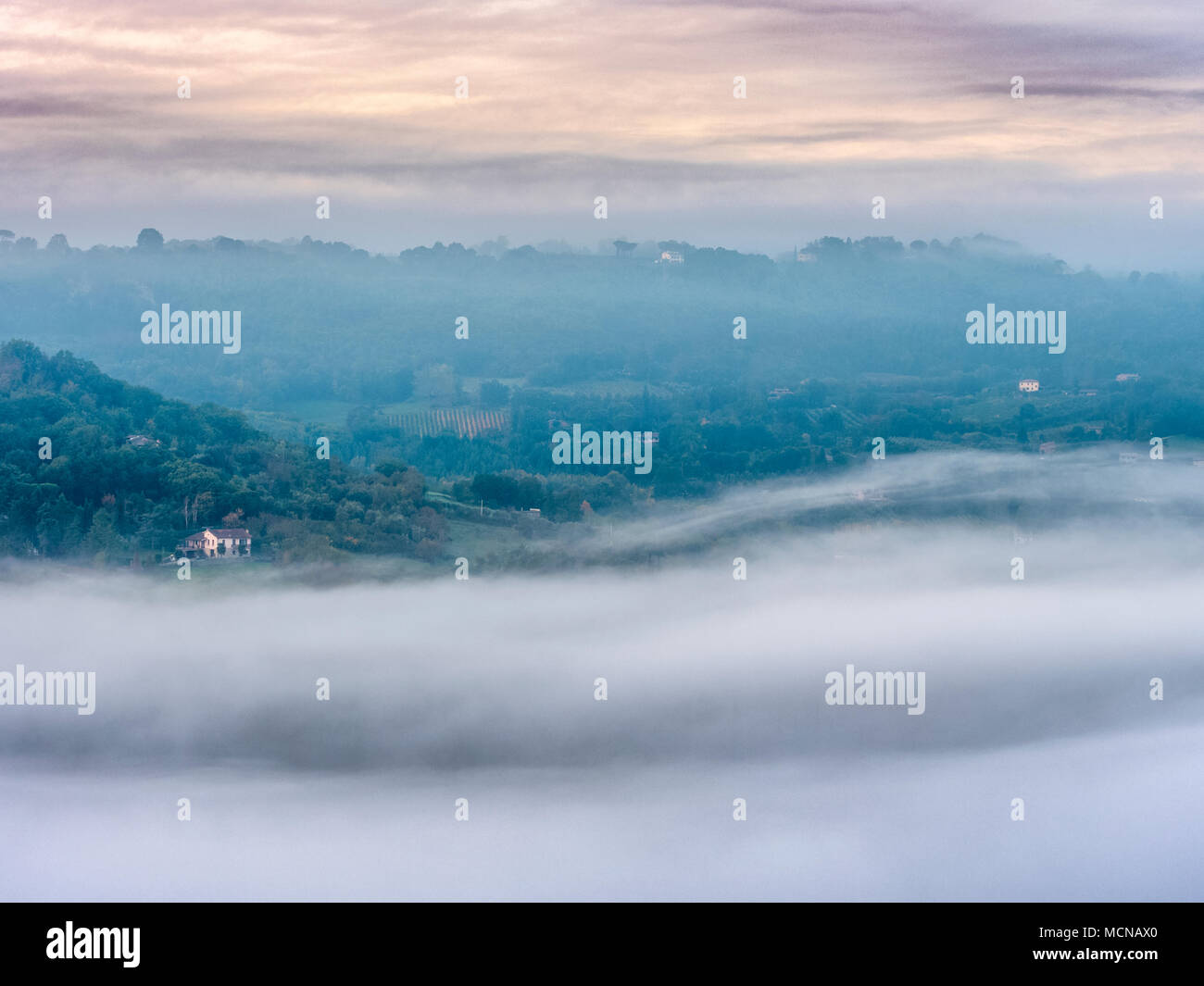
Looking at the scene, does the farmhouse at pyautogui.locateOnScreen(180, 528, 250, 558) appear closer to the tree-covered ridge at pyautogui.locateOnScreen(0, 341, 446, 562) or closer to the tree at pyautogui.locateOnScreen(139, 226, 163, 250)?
the tree-covered ridge at pyautogui.locateOnScreen(0, 341, 446, 562)

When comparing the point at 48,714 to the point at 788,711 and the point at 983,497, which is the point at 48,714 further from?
the point at 983,497

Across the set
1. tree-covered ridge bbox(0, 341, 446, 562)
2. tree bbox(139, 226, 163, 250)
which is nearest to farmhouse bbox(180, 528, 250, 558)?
tree-covered ridge bbox(0, 341, 446, 562)

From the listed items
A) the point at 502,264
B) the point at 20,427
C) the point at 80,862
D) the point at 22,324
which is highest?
the point at 502,264

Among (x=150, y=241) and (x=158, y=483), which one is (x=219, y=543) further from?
(x=150, y=241)

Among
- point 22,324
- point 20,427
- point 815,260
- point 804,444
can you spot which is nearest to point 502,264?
point 815,260

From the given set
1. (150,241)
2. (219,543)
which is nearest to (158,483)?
(219,543)

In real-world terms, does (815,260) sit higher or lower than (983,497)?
higher

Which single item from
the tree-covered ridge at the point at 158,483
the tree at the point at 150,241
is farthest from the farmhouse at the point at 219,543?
the tree at the point at 150,241
